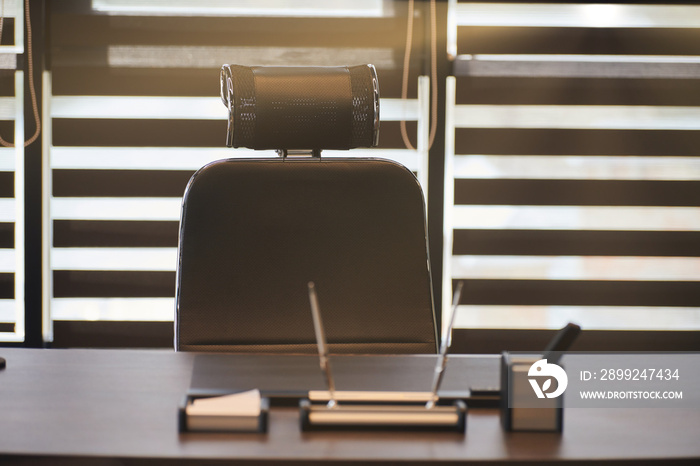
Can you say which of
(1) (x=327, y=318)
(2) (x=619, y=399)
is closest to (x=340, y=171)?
(1) (x=327, y=318)

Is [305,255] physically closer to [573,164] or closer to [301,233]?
[301,233]

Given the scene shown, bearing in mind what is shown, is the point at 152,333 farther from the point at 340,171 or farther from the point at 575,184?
the point at 575,184

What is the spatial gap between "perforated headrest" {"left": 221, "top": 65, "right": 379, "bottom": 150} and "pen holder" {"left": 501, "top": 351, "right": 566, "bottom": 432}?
740 millimetres

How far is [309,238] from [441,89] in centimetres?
185

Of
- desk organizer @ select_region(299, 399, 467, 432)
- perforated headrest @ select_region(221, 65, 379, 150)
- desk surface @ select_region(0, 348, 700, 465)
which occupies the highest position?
perforated headrest @ select_region(221, 65, 379, 150)

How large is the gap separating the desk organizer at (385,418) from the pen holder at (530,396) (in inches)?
2.6

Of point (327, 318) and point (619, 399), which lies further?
point (327, 318)

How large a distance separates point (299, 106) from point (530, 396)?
2.74ft

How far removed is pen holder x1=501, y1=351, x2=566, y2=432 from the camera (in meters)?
0.75

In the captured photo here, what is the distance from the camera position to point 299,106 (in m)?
1.35

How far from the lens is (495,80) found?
3.11 m

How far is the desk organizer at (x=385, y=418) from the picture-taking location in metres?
0.74

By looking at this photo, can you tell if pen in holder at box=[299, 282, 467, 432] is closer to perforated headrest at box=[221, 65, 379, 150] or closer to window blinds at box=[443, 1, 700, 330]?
perforated headrest at box=[221, 65, 379, 150]

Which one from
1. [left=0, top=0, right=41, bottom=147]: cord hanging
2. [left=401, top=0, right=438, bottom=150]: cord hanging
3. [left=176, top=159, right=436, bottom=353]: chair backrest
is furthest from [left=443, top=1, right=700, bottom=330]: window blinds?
[left=0, top=0, right=41, bottom=147]: cord hanging
